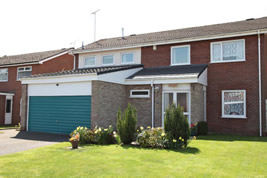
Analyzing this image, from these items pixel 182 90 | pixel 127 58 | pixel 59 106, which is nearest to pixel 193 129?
pixel 182 90

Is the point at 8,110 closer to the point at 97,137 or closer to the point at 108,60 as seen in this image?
the point at 108,60

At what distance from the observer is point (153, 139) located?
991 cm

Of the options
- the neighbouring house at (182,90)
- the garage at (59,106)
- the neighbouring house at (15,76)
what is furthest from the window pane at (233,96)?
the neighbouring house at (15,76)

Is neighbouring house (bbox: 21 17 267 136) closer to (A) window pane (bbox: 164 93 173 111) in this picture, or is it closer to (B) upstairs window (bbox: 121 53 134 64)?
(A) window pane (bbox: 164 93 173 111)

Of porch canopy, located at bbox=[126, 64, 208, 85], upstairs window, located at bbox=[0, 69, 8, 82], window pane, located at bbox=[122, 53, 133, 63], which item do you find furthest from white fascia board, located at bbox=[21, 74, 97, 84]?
upstairs window, located at bbox=[0, 69, 8, 82]

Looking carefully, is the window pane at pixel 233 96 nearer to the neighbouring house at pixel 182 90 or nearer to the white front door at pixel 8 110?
the neighbouring house at pixel 182 90

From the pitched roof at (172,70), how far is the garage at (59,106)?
379 centimetres

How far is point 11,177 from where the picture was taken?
19.8 feet

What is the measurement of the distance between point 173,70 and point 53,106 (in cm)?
772

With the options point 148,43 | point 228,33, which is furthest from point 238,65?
point 148,43

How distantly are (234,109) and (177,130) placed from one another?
6926 mm

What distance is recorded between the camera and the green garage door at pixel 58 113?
536 inches

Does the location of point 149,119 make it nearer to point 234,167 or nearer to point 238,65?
point 238,65

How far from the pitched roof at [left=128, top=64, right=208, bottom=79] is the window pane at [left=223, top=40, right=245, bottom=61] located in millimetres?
1414
